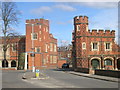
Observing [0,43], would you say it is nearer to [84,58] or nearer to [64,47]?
[84,58]

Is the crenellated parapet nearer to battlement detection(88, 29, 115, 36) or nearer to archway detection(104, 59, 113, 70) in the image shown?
battlement detection(88, 29, 115, 36)

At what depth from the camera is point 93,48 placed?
41.3 m

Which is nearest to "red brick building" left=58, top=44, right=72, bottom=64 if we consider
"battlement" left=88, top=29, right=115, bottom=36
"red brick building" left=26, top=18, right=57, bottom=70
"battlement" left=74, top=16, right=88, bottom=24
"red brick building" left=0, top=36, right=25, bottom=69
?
"red brick building" left=26, top=18, right=57, bottom=70

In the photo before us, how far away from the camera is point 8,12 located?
167 ft

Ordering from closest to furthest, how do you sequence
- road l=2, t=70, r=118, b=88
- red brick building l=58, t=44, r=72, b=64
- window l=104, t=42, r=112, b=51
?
road l=2, t=70, r=118, b=88
window l=104, t=42, r=112, b=51
red brick building l=58, t=44, r=72, b=64

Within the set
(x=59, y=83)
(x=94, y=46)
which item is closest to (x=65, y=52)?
(x=94, y=46)

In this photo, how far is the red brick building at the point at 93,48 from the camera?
40.0 metres

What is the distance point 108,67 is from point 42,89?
2787 cm

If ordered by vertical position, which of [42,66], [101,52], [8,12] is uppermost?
[8,12]

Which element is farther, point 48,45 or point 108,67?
point 48,45

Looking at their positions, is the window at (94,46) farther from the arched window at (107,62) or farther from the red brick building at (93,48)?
the arched window at (107,62)

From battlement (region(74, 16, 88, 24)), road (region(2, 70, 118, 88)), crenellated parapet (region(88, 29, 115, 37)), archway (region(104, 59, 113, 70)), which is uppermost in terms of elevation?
battlement (region(74, 16, 88, 24))

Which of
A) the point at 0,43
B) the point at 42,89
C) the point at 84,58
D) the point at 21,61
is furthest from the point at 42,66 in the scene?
the point at 42,89

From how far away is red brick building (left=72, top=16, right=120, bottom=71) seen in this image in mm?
40000
